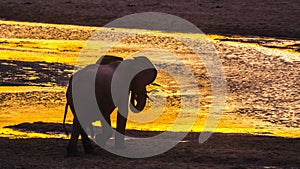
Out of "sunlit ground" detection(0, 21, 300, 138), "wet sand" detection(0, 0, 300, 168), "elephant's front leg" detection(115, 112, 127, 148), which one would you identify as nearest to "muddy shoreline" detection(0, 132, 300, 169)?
"wet sand" detection(0, 0, 300, 168)

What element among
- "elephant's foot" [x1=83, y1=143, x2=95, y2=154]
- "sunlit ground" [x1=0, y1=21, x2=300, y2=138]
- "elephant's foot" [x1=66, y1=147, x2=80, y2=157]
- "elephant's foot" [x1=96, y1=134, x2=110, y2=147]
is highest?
"sunlit ground" [x1=0, y1=21, x2=300, y2=138]

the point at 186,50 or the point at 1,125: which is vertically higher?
the point at 186,50

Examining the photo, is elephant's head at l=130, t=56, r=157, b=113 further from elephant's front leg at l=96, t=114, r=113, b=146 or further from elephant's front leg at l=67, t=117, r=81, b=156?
elephant's front leg at l=67, t=117, r=81, b=156

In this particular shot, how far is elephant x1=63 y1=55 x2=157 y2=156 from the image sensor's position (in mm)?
10211

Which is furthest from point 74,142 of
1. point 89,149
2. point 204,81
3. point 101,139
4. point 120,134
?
point 204,81

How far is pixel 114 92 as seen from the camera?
408 inches

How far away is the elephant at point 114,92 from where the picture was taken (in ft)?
33.5

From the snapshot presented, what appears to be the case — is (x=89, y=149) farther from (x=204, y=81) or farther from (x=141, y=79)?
(x=204, y=81)

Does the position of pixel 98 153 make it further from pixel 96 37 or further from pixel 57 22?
pixel 57 22

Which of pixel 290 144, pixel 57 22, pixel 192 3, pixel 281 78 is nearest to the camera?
pixel 290 144

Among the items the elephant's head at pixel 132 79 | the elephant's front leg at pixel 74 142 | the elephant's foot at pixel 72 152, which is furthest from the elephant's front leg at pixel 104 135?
the elephant's foot at pixel 72 152

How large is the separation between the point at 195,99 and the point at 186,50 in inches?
217

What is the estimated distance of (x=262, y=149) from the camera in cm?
1091

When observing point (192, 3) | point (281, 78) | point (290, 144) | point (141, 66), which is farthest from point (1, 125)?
point (192, 3)
